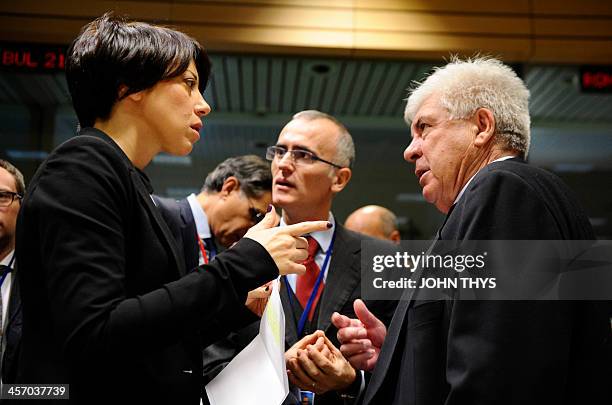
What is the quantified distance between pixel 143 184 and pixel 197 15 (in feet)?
11.6

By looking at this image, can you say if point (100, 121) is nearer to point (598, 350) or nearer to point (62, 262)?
point (62, 262)

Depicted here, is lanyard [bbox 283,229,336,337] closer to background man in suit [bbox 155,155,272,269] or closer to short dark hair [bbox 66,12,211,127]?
background man in suit [bbox 155,155,272,269]

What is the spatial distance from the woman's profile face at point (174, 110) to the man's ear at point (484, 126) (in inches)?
29.9

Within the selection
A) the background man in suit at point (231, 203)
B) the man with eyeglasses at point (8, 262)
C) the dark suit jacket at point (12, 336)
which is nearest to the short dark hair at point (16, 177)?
the man with eyeglasses at point (8, 262)

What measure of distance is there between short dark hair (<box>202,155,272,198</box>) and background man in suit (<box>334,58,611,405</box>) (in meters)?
1.69

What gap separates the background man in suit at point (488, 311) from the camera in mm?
1185

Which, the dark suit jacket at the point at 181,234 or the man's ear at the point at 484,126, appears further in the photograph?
the man's ear at the point at 484,126

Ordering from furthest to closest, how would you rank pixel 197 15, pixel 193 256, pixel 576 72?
1. pixel 576 72
2. pixel 197 15
3. pixel 193 256

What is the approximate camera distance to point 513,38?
454cm

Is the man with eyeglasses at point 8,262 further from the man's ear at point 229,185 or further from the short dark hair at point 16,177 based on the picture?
the man's ear at point 229,185

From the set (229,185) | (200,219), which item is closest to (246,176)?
(229,185)

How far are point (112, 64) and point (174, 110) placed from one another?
161 millimetres

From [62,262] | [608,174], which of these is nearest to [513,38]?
[608,174]

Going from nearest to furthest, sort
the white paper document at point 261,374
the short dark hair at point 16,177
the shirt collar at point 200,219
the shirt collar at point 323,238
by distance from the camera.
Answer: the white paper document at point 261,374 → the shirt collar at point 323,238 → the short dark hair at point 16,177 → the shirt collar at point 200,219
